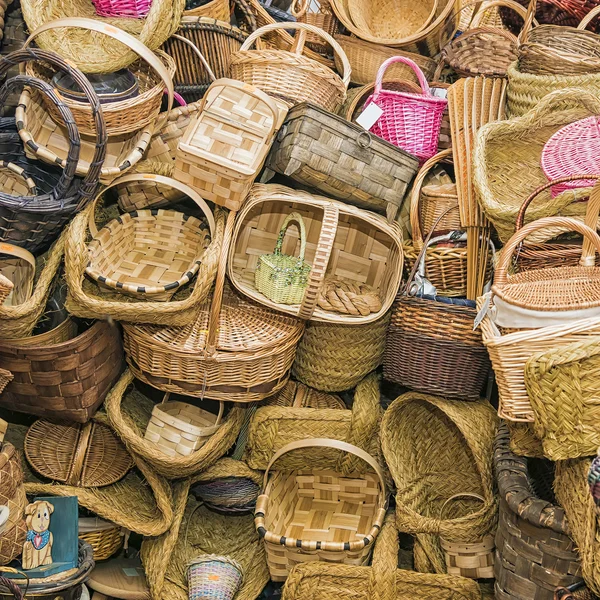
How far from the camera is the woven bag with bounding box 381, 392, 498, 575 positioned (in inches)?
124

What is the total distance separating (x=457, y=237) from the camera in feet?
11.2

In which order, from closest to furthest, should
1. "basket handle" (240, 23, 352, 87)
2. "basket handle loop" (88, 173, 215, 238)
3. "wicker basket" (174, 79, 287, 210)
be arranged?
"wicker basket" (174, 79, 287, 210)
"basket handle loop" (88, 173, 215, 238)
"basket handle" (240, 23, 352, 87)

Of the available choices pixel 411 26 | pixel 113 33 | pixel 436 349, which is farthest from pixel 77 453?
pixel 411 26

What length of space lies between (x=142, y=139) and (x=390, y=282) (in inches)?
43.3

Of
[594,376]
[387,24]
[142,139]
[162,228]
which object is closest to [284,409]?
[162,228]

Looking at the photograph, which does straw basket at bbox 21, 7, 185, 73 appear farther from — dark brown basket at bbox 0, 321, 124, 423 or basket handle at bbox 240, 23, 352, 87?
dark brown basket at bbox 0, 321, 124, 423

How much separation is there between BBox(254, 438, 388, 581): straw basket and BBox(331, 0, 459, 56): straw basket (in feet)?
5.93

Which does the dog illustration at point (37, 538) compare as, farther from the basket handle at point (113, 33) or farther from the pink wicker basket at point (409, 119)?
the pink wicker basket at point (409, 119)

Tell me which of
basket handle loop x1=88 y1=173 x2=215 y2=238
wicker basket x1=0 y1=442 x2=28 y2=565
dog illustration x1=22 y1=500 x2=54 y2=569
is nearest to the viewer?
wicker basket x1=0 y1=442 x2=28 y2=565

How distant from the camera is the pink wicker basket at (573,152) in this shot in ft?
9.93

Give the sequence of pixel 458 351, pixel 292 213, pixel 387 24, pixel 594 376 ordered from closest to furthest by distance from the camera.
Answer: pixel 594 376, pixel 458 351, pixel 292 213, pixel 387 24

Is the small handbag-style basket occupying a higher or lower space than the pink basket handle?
lower

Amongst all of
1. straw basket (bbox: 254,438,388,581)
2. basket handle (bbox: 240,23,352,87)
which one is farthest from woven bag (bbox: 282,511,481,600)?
basket handle (bbox: 240,23,352,87)

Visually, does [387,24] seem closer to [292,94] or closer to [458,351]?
[292,94]
